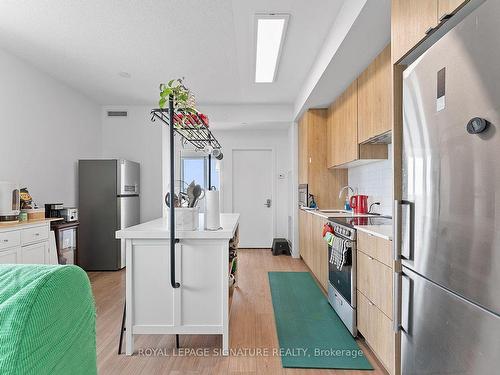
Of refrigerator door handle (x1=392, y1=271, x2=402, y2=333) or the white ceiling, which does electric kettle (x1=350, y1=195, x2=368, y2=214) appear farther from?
refrigerator door handle (x1=392, y1=271, x2=402, y2=333)

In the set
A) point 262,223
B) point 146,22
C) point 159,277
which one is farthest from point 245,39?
point 262,223

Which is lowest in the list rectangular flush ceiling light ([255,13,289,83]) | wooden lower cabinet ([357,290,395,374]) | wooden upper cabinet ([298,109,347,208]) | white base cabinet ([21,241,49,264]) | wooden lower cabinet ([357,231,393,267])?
wooden lower cabinet ([357,290,395,374])

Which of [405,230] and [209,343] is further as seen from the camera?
[209,343]

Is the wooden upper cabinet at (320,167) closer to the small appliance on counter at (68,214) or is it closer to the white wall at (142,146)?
the white wall at (142,146)

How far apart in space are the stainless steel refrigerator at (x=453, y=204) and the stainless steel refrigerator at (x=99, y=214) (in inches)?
158

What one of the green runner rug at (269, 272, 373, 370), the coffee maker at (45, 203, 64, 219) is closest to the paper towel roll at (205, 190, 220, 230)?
the green runner rug at (269, 272, 373, 370)

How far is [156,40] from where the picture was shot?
295 cm

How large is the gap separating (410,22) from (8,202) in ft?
11.6

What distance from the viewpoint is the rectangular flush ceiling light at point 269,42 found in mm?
2557

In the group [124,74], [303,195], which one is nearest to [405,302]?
[303,195]

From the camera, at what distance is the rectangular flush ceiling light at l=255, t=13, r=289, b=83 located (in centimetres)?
256

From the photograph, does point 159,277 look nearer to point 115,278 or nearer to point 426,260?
point 426,260

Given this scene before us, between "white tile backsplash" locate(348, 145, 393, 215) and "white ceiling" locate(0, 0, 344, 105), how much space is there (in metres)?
1.41

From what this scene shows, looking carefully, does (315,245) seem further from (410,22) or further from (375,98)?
(410,22)
